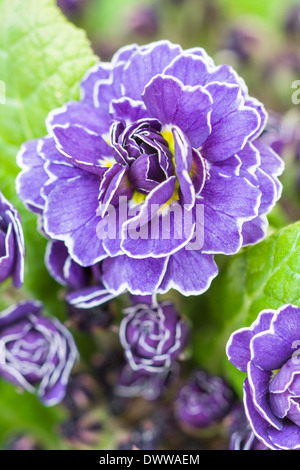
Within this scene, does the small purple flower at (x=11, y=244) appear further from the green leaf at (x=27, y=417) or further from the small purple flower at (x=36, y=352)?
the green leaf at (x=27, y=417)

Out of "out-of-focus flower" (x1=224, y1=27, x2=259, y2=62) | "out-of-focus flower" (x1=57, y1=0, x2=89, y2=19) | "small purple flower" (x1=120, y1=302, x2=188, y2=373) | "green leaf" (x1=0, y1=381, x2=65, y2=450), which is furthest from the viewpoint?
"out-of-focus flower" (x1=57, y1=0, x2=89, y2=19)

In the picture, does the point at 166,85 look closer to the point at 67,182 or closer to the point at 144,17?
the point at 67,182

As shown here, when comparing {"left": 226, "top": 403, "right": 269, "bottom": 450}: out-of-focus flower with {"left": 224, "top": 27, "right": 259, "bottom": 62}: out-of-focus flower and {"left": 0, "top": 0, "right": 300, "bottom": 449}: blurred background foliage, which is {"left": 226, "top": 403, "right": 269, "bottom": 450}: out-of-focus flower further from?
{"left": 224, "top": 27, "right": 259, "bottom": 62}: out-of-focus flower

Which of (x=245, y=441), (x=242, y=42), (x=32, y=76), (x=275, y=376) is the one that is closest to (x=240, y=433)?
(x=245, y=441)

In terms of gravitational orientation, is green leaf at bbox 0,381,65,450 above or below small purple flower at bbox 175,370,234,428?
below

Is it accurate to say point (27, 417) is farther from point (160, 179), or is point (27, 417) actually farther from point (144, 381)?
point (160, 179)

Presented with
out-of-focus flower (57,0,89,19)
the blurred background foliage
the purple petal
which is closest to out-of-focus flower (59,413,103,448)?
the blurred background foliage

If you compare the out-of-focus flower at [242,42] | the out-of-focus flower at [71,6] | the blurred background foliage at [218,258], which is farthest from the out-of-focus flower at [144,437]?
the out-of-focus flower at [71,6]

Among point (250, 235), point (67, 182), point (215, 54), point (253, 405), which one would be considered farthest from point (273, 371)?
point (215, 54)
